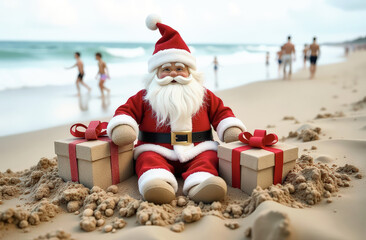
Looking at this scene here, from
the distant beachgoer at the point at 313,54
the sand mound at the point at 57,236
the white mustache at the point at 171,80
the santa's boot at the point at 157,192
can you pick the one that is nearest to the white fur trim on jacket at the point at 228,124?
the white mustache at the point at 171,80

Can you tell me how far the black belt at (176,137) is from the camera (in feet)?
8.93

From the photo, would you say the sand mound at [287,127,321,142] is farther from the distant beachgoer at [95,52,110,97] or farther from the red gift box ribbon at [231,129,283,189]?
the distant beachgoer at [95,52,110,97]

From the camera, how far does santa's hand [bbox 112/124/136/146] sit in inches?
Result: 99.7

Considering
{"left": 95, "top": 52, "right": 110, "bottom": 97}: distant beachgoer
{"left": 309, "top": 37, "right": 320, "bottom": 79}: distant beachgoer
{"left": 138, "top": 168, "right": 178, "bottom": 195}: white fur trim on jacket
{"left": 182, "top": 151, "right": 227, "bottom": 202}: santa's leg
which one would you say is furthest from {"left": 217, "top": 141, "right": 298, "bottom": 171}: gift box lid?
{"left": 309, "top": 37, "right": 320, "bottom": 79}: distant beachgoer

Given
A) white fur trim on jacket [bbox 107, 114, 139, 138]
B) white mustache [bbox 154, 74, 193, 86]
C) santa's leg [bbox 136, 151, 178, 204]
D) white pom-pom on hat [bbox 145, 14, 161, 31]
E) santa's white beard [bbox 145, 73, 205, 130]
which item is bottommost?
santa's leg [bbox 136, 151, 178, 204]

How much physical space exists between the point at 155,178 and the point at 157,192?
5.4 inches

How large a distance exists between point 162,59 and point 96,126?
0.83 m

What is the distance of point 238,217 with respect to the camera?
195 centimetres

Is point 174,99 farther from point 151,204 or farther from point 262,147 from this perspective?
point 151,204

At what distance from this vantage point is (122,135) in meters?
2.54

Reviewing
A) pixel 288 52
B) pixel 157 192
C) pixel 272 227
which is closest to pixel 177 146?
pixel 157 192

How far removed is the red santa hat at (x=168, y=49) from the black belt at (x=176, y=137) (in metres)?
0.63

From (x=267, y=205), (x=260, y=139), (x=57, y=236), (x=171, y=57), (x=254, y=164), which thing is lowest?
(x=57, y=236)

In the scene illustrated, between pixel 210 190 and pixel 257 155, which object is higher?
pixel 257 155
